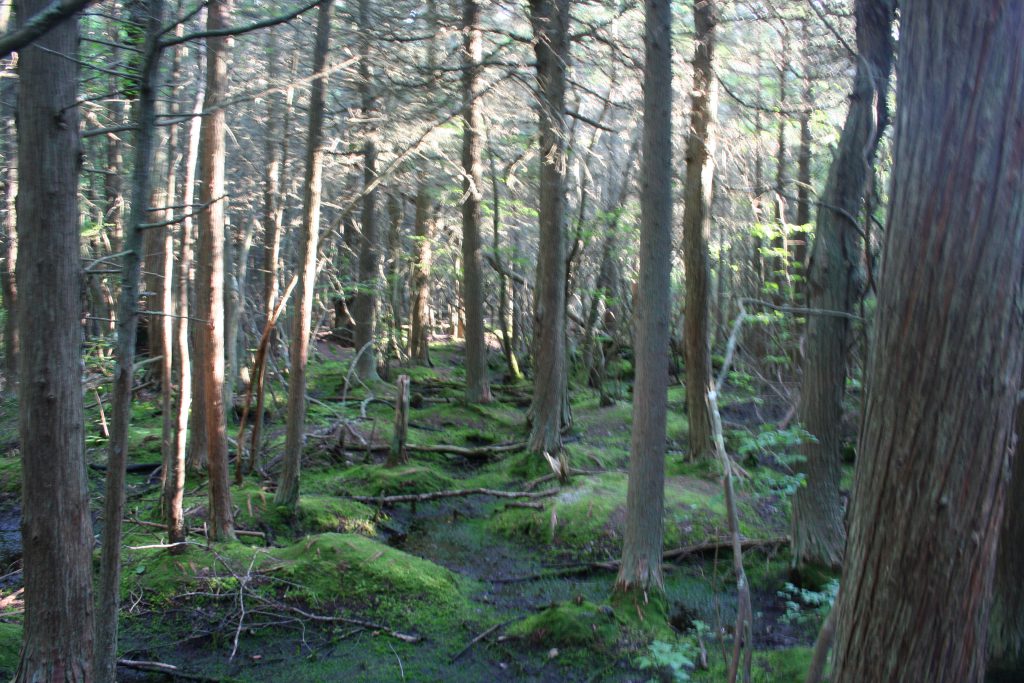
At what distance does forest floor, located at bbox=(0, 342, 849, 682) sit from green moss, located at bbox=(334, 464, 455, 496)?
34 mm

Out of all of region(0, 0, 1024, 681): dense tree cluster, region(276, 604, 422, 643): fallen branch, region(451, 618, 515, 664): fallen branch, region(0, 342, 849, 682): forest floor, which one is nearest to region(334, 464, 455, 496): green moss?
region(0, 342, 849, 682): forest floor

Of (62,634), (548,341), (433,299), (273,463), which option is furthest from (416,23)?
(433,299)

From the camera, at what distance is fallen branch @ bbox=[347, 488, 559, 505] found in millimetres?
10664

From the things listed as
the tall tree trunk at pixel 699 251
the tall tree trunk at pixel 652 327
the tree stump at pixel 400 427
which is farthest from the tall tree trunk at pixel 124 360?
the tall tree trunk at pixel 699 251

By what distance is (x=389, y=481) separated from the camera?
11.2m

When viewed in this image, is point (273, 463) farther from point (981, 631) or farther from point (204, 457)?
point (981, 631)

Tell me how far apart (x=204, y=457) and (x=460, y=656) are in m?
5.43

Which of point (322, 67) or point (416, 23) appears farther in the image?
point (416, 23)

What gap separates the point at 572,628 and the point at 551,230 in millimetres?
6881

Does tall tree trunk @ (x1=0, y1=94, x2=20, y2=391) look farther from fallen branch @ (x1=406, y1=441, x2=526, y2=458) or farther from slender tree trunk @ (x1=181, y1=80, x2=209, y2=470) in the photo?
fallen branch @ (x1=406, y1=441, x2=526, y2=458)

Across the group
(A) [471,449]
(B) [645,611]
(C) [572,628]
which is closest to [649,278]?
(B) [645,611]

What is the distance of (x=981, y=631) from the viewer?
3.24 meters

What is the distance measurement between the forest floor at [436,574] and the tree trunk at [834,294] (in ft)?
1.70

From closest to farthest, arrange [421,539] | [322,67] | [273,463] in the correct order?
[322,67]
[421,539]
[273,463]
